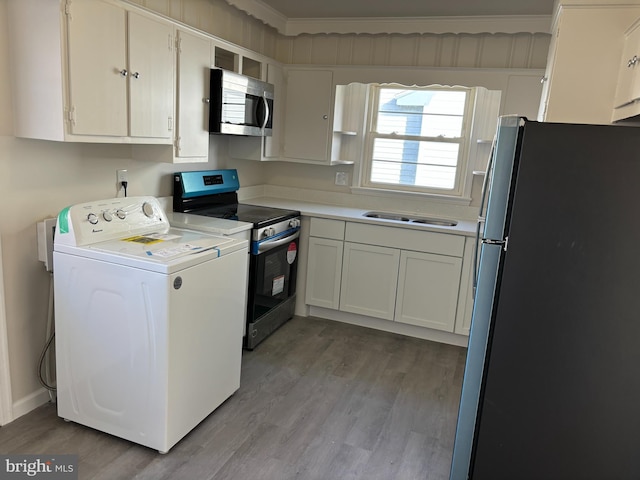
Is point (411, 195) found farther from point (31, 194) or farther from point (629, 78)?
point (31, 194)

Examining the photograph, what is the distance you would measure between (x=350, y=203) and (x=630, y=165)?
2785 millimetres

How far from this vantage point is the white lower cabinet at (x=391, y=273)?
11.5 feet

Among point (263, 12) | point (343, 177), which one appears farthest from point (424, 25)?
point (343, 177)

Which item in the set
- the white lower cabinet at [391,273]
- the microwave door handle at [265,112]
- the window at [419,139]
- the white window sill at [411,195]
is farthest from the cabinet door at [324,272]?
the microwave door handle at [265,112]

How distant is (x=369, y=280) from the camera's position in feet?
12.3

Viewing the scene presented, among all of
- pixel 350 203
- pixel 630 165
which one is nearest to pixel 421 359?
pixel 350 203

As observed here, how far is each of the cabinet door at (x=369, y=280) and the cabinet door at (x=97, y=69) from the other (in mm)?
1968

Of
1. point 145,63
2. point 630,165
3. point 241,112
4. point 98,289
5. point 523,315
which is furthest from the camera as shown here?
point 241,112

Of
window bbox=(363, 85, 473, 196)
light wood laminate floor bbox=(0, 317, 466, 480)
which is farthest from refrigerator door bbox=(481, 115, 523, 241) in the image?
window bbox=(363, 85, 473, 196)

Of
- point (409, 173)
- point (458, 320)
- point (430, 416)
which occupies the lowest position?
point (430, 416)

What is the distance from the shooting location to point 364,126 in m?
4.15

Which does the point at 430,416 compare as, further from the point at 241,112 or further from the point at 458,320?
the point at 241,112

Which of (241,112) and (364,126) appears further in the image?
(364,126)

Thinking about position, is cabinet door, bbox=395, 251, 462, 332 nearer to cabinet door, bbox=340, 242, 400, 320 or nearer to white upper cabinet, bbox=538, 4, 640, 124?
cabinet door, bbox=340, 242, 400, 320
